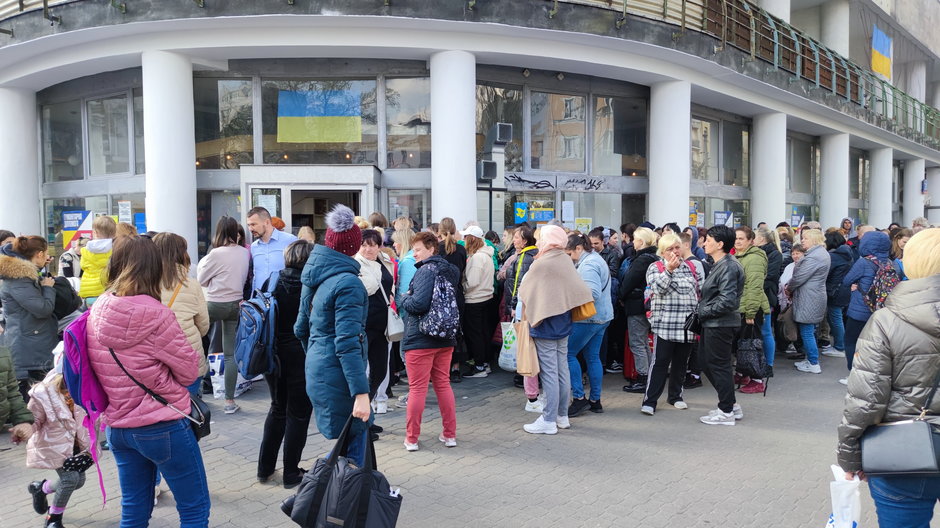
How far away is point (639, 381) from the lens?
24.8 feet

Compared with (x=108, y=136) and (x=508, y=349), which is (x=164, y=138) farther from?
(x=508, y=349)

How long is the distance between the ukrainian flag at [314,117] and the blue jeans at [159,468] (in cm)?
1037

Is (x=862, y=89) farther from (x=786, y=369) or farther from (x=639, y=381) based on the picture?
(x=639, y=381)

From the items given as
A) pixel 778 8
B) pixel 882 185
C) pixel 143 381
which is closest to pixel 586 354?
pixel 143 381

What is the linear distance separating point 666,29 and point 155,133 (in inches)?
408

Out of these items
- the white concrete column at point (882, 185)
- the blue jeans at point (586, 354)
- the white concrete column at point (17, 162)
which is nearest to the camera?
the blue jeans at point (586, 354)

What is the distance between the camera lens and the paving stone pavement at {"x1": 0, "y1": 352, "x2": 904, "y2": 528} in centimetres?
427

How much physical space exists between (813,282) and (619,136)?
765cm

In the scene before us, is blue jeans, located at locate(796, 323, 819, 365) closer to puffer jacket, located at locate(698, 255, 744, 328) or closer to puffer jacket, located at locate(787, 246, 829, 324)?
puffer jacket, located at locate(787, 246, 829, 324)

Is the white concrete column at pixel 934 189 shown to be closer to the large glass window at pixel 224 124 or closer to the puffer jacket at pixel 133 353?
the large glass window at pixel 224 124

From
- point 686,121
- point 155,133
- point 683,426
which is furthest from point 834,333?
point 155,133

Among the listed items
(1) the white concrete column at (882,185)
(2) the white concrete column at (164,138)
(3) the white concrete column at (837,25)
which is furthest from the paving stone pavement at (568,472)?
(1) the white concrete column at (882,185)

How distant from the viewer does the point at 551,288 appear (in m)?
5.80

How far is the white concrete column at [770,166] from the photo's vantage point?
17766 mm
